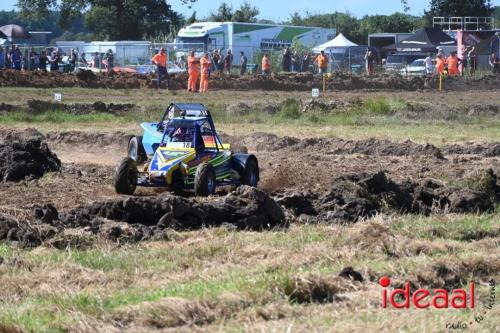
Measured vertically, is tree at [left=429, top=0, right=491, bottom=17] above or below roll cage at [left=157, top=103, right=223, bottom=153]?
above

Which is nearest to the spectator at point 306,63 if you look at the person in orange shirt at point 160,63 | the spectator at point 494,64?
the spectator at point 494,64

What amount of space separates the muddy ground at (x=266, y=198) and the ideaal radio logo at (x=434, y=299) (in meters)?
4.01

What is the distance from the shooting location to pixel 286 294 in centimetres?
855

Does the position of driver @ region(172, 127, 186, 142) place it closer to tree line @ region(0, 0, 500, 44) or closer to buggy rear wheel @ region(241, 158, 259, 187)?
buggy rear wheel @ region(241, 158, 259, 187)

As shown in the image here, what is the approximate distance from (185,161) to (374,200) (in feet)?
10.8

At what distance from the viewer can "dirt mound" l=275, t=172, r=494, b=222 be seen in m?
13.8

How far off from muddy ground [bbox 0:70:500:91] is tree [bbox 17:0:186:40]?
3235 cm

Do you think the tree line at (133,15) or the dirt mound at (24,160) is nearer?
the dirt mound at (24,160)

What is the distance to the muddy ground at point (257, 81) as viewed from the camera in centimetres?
4291

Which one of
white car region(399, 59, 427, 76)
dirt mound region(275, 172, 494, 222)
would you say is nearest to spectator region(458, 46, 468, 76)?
white car region(399, 59, 427, 76)

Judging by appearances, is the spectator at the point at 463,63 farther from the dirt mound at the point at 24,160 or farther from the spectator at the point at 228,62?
the dirt mound at the point at 24,160

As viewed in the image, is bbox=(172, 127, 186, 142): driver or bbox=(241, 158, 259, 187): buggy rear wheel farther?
bbox=(241, 158, 259, 187): buggy rear wheel

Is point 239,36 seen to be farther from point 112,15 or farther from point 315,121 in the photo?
point 315,121

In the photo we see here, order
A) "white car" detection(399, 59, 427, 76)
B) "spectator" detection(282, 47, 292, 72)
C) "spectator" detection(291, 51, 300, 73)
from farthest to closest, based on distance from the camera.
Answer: "white car" detection(399, 59, 427, 76)
"spectator" detection(291, 51, 300, 73)
"spectator" detection(282, 47, 292, 72)
